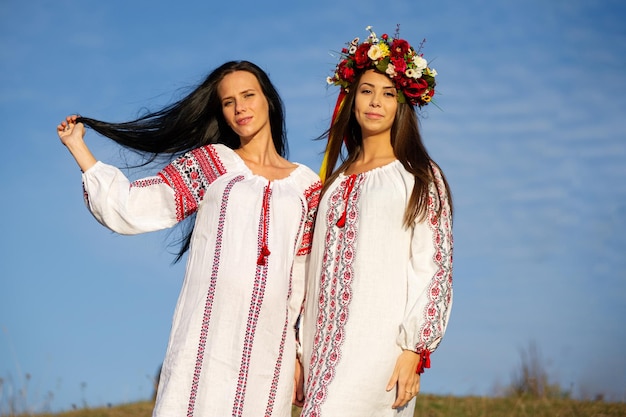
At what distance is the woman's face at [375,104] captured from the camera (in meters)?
4.89

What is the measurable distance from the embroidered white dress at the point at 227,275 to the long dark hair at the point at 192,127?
0.41m

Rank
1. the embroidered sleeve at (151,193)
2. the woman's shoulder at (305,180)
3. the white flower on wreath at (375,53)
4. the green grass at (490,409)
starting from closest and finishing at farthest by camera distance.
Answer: the embroidered sleeve at (151,193)
the white flower on wreath at (375,53)
the woman's shoulder at (305,180)
the green grass at (490,409)

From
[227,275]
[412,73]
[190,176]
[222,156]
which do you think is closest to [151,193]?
[190,176]

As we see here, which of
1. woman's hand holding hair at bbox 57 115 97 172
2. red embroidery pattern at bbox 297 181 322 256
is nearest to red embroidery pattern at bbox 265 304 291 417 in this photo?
red embroidery pattern at bbox 297 181 322 256

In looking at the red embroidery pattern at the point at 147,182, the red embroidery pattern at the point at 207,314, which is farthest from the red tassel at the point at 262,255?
the red embroidery pattern at the point at 147,182

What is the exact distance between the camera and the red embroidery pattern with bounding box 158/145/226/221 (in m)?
5.02

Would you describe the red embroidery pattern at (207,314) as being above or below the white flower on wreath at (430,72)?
below

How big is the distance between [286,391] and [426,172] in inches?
55.0

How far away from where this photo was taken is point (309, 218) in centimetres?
505

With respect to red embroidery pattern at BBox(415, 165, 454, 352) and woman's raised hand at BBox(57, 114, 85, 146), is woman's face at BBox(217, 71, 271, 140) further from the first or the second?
red embroidery pattern at BBox(415, 165, 454, 352)

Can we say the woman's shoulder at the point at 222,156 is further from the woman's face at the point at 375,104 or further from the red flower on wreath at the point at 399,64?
the red flower on wreath at the point at 399,64

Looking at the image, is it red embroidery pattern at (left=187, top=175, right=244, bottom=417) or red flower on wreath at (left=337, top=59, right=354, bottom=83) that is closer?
red embroidery pattern at (left=187, top=175, right=244, bottom=417)

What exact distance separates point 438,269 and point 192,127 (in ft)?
6.21

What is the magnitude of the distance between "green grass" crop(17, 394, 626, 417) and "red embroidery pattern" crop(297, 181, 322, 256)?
132 inches
